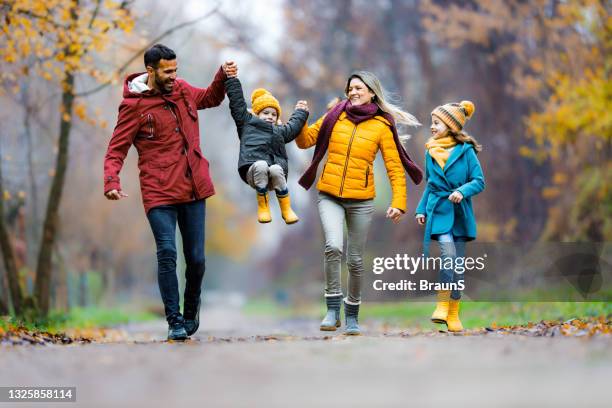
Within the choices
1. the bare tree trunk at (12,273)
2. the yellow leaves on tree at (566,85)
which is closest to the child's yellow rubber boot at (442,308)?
the bare tree trunk at (12,273)

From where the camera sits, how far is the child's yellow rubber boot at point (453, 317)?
8.89 m

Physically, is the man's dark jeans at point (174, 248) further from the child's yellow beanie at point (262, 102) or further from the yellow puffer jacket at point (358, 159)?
the yellow puffer jacket at point (358, 159)

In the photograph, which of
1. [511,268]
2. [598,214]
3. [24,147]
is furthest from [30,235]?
[598,214]

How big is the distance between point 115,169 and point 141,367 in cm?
254

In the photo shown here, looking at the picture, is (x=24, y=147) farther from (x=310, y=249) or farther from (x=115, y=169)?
(x=310, y=249)

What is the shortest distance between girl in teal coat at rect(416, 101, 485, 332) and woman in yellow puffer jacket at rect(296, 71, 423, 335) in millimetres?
273

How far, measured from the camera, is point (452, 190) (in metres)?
8.93

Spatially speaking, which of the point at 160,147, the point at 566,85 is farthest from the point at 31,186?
the point at 160,147

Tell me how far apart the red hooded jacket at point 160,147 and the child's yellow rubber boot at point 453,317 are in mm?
2528

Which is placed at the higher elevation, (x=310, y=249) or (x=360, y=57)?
(x=360, y=57)

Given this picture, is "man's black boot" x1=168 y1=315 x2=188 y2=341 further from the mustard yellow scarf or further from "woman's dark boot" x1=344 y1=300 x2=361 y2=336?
the mustard yellow scarf

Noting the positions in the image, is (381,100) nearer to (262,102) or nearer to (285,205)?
(262,102)

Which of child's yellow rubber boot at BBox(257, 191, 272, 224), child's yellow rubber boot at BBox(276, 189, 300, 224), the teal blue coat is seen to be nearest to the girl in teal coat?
the teal blue coat

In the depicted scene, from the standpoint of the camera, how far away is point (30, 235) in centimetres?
2108
